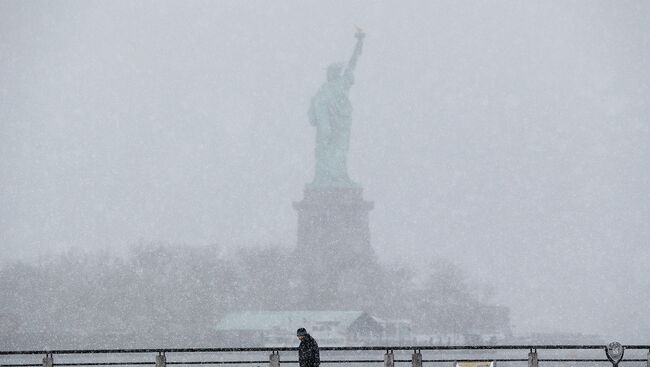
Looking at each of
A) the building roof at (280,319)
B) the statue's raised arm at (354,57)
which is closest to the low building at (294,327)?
the building roof at (280,319)

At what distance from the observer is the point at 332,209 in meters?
154

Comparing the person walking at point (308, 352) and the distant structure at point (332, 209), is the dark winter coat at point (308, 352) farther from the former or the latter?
the distant structure at point (332, 209)

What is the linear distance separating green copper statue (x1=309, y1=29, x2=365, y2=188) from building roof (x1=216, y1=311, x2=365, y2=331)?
54.1ft

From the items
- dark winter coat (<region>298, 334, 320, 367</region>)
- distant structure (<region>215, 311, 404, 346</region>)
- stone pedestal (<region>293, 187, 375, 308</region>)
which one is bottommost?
dark winter coat (<region>298, 334, 320, 367</region>)

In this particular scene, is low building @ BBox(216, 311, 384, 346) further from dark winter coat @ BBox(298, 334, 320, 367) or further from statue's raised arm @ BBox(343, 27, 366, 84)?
dark winter coat @ BBox(298, 334, 320, 367)

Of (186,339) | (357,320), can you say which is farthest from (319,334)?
(186,339)

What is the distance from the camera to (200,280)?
16300cm

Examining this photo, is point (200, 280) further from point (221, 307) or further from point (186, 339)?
point (186, 339)

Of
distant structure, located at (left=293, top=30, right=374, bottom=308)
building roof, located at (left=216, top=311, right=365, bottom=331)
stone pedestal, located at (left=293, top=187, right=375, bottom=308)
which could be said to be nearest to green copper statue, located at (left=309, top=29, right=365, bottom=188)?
distant structure, located at (left=293, top=30, right=374, bottom=308)

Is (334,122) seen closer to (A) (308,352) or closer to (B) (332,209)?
(B) (332,209)

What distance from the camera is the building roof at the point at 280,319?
144375mm

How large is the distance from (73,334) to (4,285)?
1948 cm

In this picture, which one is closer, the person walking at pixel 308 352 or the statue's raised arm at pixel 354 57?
the person walking at pixel 308 352

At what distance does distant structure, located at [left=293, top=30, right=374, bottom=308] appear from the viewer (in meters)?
152
